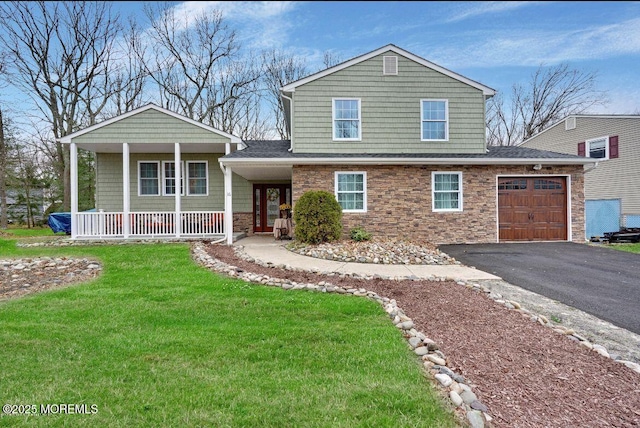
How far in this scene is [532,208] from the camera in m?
12.1

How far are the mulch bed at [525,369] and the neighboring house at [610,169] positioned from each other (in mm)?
15174

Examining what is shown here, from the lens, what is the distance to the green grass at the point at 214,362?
2.38 m

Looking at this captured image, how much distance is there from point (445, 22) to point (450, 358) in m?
4.37

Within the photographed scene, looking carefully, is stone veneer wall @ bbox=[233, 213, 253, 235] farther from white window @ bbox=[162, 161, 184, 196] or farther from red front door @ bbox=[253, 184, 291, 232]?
white window @ bbox=[162, 161, 184, 196]

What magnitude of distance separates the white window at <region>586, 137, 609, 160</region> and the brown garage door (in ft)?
24.4

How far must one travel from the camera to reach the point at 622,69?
1439 cm

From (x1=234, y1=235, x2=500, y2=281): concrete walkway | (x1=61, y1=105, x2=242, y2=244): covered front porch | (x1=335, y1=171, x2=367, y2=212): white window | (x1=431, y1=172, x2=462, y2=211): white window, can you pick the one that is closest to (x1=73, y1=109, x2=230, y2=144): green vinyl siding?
(x1=61, y1=105, x2=242, y2=244): covered front porch

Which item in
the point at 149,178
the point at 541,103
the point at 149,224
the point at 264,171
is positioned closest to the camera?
the point at 264,171

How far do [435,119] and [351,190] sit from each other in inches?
165

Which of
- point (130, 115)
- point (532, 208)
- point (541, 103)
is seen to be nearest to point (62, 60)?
point (130, 115)

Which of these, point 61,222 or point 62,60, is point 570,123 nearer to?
point 61,222

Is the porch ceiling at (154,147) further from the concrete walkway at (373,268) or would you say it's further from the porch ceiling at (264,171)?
the concrete walkway at (373,268)

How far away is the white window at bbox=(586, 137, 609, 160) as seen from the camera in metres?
16.9

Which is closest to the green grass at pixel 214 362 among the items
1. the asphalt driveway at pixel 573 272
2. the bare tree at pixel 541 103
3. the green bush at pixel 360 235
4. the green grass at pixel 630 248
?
the asphalt driveway at pixel 573 272
